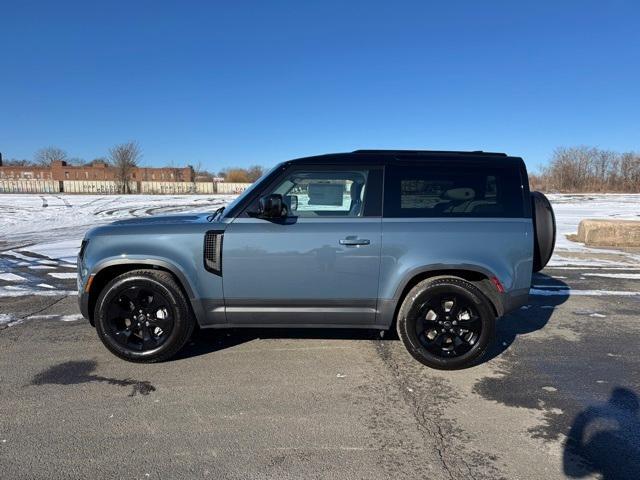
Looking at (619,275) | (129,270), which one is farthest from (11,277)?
(619,275)

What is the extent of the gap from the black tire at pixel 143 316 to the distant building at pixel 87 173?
3450 inches

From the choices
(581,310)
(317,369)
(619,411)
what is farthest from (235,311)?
(581,310)

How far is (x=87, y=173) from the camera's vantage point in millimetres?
86125

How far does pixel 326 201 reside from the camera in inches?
160

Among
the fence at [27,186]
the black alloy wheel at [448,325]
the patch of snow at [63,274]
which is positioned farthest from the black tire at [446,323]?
the fence at [27,186]

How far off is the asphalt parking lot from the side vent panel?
3.14 feet

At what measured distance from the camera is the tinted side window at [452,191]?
12.8ft

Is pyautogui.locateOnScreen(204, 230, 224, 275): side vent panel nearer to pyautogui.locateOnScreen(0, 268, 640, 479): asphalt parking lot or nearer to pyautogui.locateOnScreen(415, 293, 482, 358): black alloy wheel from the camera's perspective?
pyautogui.locateOnScreen(0, 268, 640, 479): asphalt parking lot

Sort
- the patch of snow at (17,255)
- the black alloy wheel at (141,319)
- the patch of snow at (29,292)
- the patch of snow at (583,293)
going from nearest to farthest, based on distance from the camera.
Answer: the black alloy wheel at (141,319)
the patch of snow at (29,292)
the patch of snow at (583,293)
the patch of snow at (17,255)

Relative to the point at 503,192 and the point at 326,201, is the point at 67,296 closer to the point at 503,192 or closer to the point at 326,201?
the point at 326,201

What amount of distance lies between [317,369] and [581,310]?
4.18m

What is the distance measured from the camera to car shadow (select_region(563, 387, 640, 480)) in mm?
2562

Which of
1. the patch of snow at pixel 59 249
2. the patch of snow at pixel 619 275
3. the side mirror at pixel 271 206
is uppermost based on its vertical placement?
the side mirror at pixel 271 206

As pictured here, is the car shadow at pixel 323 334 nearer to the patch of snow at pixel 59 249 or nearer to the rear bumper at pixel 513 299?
the rear bumper at pixel 513 299
